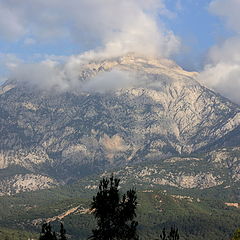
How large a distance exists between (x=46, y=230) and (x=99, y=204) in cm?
655

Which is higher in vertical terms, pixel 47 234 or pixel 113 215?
pixel 113 215

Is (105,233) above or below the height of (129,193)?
below

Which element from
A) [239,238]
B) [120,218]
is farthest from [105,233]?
[239,238]

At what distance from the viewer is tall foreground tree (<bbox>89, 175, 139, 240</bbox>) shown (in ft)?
187

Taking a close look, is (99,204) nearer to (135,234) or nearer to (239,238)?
(135,234)

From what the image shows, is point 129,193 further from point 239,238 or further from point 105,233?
point 239,238

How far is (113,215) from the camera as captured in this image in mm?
58156

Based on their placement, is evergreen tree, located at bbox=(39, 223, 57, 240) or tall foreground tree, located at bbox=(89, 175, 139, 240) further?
evergreen tree, located at bbox=(39, 223, 57, 240)

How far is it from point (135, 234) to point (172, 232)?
5.24m

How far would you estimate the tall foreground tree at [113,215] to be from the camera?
187ft

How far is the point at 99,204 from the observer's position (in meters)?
58.0

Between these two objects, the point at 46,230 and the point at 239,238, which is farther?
the point at 239,238

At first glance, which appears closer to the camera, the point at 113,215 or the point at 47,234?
the point at 47,234

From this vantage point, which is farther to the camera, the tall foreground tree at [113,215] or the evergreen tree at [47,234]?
the evergreen tree at [47,234]
